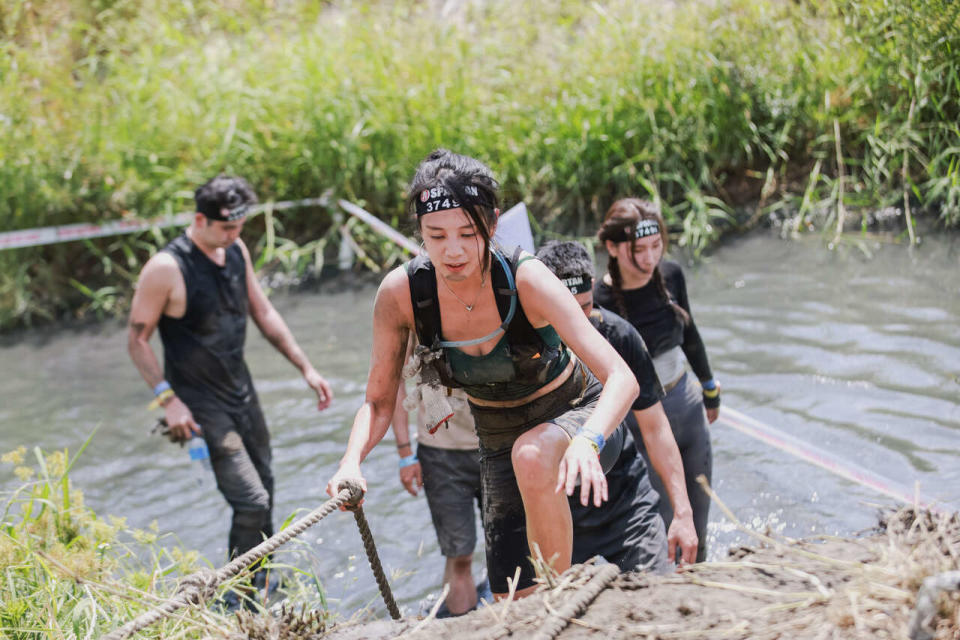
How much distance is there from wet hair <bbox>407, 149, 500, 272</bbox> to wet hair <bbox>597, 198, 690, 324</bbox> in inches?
54.8

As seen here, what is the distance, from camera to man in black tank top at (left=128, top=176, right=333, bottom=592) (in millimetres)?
4809

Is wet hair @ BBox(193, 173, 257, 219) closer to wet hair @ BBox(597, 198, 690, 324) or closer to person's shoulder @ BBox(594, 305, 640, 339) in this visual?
wet hair @ BBox(597, 198, 690, 324)

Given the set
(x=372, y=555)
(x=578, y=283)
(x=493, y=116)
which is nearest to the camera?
(x=372, y=555)

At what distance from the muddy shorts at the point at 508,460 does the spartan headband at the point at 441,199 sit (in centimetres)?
72

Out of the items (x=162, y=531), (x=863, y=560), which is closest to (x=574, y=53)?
(x=162, y=531)

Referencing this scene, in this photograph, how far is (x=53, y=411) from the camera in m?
7.98

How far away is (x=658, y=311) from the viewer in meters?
4.21

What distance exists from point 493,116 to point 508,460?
7837mm

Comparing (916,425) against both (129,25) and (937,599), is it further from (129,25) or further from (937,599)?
(129,25)

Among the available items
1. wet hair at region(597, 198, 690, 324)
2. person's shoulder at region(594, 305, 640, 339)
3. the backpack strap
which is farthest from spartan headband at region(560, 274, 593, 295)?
the backpack strap

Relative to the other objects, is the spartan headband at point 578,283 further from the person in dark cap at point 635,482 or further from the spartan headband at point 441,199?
the spartan headband at point 441,199

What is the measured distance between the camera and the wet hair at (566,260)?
3527 millimetres

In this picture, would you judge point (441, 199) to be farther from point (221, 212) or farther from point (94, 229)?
point (94, 229)

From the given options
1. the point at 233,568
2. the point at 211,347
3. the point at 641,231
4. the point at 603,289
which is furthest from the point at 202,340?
the point at 233,568
